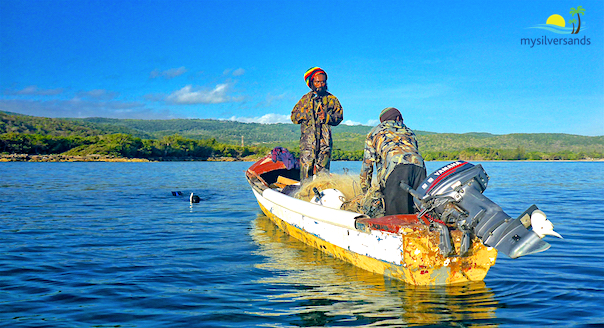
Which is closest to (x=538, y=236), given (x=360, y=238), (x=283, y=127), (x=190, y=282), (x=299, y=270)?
(x=360, y=238)

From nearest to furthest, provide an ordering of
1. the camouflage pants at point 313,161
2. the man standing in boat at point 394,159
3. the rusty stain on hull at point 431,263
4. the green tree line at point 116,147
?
the rusty stain on hull at point 431,263, the man standing in boat at point 394,159, the camouflage pants at point 313,161, the green tree line at point 116,147

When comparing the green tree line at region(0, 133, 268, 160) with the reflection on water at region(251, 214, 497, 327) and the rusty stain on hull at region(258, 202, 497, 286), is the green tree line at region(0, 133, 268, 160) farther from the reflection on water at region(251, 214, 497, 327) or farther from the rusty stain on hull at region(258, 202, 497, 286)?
the rusty stain on hull at region(258, 202, 497, 286)

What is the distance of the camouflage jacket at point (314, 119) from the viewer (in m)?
9.92

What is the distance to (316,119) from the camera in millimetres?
9961

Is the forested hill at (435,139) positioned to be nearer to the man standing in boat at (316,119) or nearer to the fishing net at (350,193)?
the man standing in boat at (316,119)

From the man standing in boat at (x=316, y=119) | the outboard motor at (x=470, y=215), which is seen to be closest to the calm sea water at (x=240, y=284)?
the outboard motor at (x=470, y=215)

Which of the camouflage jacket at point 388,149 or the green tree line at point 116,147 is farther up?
the green tree line at point 116,147

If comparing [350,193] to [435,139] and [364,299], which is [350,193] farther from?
[435,139]

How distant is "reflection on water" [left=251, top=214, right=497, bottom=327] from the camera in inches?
176

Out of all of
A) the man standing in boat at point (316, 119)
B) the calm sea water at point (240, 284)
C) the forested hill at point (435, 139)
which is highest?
the forested hill at point (435, 139)

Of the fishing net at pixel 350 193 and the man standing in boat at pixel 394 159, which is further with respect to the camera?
the fishing net at pixel 350 193

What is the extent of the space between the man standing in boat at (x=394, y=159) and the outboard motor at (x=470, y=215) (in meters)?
0.23

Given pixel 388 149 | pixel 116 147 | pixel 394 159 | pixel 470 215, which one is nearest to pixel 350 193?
pixel 388 149

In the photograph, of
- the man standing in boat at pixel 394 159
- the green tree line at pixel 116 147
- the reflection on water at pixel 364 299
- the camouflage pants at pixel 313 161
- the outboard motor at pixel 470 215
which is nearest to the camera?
the outboard motor at pixel 470 215
